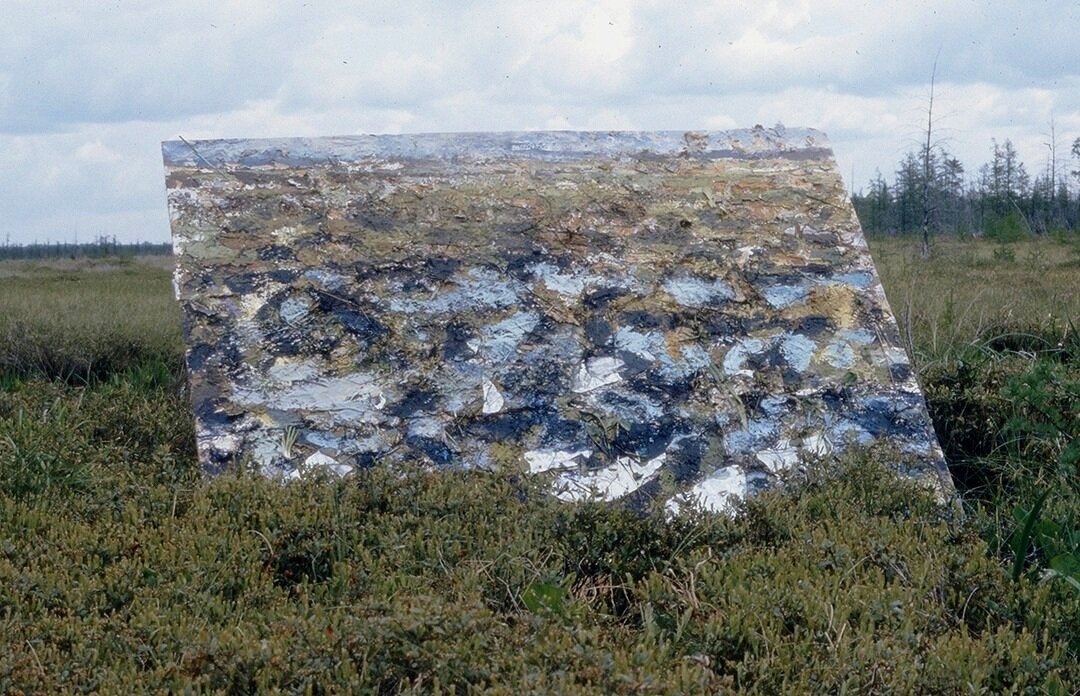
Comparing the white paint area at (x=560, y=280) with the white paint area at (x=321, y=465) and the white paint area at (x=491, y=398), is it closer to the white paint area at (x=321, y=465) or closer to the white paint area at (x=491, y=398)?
the white paint area at (x=491, y=398)

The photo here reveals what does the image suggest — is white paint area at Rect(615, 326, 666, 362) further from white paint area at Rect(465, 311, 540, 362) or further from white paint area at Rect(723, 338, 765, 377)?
white paint area at Rect(465, 311, 540, 362)

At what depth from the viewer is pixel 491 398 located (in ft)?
15.8

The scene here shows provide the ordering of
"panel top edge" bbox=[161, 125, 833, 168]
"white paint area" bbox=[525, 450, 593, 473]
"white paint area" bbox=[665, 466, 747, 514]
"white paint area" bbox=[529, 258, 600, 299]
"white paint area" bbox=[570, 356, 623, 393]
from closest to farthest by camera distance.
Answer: "white paint area" bbox=[665, 466, 747, 514]
"white paint area" bbox=[525, 450, 593, 473]
"white paint area" bbox=[570, 356, 623, 393]
"white paint area" bbox=[529, 258, 600, 299]
"panel top edge" bbox=[161, 125, 833, 168]

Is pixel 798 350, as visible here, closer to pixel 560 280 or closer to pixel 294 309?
pixel 560 280

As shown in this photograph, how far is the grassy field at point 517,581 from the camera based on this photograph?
282cm

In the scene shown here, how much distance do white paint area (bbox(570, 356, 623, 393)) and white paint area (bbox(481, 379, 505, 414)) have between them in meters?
0.34

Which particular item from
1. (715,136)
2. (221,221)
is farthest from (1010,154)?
(221,221)

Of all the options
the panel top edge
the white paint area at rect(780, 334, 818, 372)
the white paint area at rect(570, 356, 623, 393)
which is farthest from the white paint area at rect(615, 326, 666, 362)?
the panel top edge

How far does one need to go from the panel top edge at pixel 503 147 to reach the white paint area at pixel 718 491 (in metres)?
2.72

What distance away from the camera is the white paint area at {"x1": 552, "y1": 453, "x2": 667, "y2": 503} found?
4.29m

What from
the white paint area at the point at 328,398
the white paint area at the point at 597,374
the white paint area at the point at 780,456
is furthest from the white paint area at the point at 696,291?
the white paint area at the point at 328,398

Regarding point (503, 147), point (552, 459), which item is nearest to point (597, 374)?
point (552, 459)

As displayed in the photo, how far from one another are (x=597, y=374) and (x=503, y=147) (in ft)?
7.31

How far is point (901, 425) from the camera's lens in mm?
4883
